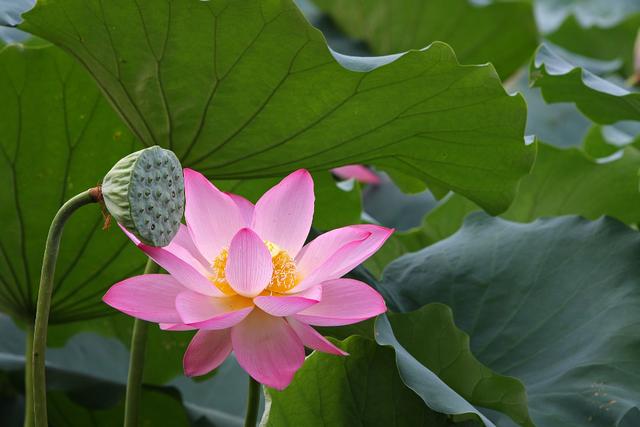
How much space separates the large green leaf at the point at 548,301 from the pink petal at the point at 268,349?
0.29 meters

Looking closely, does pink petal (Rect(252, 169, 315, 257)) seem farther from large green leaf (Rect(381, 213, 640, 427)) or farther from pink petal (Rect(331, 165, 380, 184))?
pink petal (Rect(331, 165, 380, 184))

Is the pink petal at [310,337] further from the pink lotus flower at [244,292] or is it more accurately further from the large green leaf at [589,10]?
Answer: the large green leaf at [589,10]

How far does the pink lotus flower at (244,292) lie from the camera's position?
669mm

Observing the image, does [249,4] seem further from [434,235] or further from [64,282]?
[434,235]

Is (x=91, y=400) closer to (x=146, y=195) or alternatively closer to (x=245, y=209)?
(x=245, y=209)

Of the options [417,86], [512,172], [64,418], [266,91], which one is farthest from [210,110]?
[64,418]

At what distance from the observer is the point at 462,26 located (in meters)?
2.08

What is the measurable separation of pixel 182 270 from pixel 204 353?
0.22 feet

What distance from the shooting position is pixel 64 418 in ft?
3.69

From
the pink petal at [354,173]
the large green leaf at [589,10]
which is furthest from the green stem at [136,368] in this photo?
the large green leaf at [589,10]

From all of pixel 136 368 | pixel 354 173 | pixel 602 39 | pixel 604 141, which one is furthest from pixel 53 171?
pixel 602 39

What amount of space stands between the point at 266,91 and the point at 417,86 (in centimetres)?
13

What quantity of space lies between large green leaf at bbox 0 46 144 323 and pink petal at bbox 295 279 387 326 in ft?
1.17

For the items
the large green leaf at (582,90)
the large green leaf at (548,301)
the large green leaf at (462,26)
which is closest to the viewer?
the large green leaf at (548,301)
